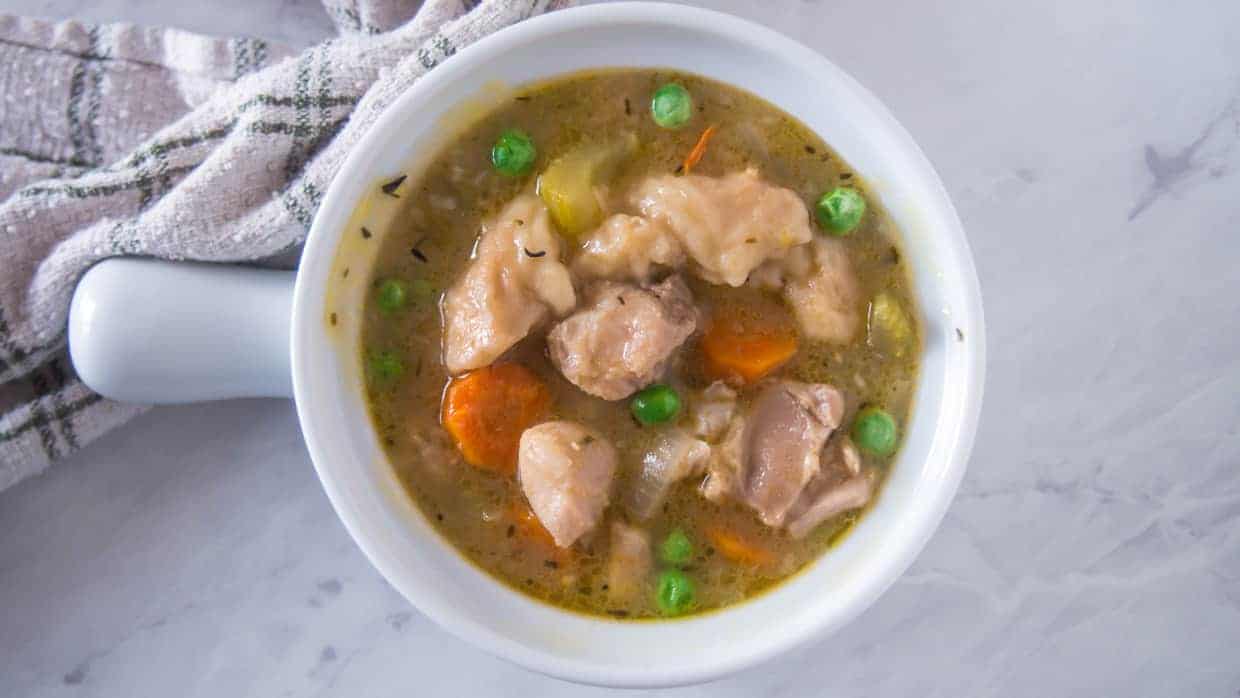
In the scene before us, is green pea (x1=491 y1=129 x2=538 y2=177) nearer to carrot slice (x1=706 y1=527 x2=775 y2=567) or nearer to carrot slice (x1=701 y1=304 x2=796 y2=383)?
carrot slice (x1=701 y1=304 x2=796 y2=383)

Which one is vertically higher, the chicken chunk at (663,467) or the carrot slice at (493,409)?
the carrot slice at (493,409)

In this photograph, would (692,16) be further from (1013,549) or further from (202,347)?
(1013,549)

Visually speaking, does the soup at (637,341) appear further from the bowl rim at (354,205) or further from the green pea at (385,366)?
the bowl rim at (354,205)

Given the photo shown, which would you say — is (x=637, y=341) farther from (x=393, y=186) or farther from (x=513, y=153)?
(x=393, y=186)

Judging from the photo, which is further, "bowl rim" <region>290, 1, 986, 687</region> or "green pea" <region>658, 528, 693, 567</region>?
"green pea" <region>658, 528, 693, 567</region>

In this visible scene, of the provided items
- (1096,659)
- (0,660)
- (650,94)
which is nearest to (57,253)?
(0,660)

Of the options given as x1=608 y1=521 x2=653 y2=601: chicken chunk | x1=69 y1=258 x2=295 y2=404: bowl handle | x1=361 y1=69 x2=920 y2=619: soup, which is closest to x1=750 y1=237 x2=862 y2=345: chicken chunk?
x1=361 y1=69 x2=920 y2=619: soup

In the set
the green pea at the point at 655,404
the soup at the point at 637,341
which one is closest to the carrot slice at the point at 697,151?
the soup at the point at 637,341
